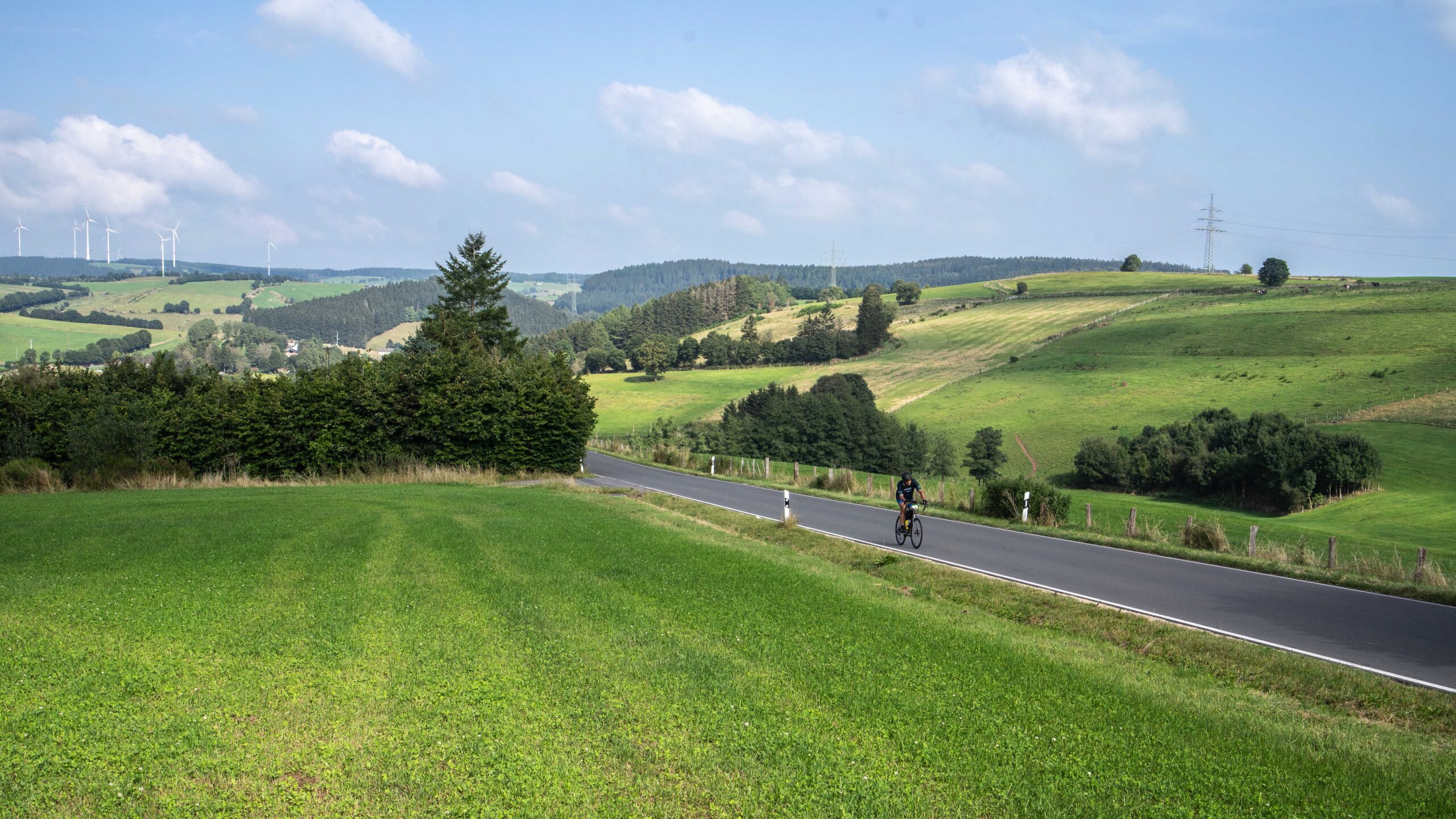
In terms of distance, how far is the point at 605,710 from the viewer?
708 centimetres

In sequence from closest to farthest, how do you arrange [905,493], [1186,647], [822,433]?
[1186,647] < [905,493] < [822,433]

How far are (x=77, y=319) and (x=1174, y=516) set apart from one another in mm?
183660

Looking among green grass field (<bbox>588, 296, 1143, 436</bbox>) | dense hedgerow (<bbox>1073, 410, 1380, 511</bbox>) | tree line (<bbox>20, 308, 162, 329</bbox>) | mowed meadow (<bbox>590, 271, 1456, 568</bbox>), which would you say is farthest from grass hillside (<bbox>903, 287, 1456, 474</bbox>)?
tree line (<bbox>20, 308, 162, 329</bbox>)

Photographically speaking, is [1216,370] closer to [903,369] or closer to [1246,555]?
[903,369]

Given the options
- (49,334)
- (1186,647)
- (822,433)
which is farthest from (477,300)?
(49,334)

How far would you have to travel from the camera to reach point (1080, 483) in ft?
204

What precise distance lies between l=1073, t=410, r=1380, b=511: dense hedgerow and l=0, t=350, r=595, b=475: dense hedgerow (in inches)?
1479

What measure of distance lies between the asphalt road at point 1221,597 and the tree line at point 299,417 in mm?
16089

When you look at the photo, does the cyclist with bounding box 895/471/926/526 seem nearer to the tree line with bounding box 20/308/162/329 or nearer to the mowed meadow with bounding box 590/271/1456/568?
the mowed meadow with bounding box 590/271/1456/568

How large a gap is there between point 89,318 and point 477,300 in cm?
14375

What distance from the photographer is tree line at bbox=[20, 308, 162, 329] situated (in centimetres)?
15862

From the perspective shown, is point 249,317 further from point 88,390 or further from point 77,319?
point 88,390

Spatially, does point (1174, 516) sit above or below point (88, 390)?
below

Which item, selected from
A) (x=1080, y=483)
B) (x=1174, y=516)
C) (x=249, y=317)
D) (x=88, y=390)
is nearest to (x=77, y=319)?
(x=249, y=317)
